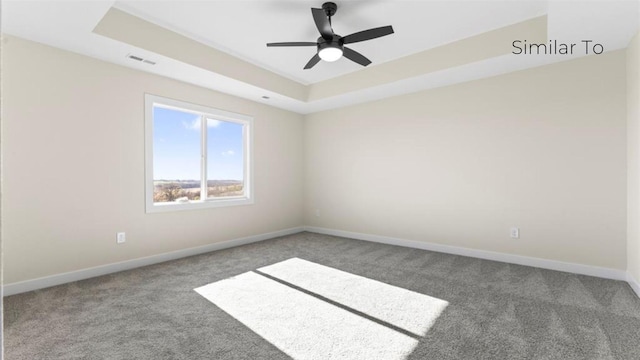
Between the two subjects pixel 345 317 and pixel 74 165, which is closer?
pixel 345 317

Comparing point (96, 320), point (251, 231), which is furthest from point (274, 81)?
point (96, 320)

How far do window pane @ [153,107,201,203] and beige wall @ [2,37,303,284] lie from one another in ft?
0.85

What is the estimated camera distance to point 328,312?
8.66 feet

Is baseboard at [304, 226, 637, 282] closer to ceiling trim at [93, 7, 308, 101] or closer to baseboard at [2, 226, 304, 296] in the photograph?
baseboard at [2, 226, 304, 296]

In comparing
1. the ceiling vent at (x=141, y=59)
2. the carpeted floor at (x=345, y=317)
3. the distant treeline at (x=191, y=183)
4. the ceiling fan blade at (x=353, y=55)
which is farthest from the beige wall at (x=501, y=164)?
the ceiling vent at (x=141, y=59)

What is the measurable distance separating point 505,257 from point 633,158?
5.54ft

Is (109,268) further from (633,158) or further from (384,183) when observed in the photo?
(633,158)

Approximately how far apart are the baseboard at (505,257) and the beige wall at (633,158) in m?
0.23

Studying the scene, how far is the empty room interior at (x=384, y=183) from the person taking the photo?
241 cm

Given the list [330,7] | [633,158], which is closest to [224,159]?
[330,7]

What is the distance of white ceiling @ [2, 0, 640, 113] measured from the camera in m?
2.71

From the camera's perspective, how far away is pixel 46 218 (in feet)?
10.5

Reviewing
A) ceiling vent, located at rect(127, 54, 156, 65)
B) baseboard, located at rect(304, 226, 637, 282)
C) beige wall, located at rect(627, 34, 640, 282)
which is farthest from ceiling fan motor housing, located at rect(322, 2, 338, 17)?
baseboard, located at rect(304, 226, 637, 282)

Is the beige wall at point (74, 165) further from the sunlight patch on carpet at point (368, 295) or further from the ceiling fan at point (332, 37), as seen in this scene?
the ceiling fan at point (332, 37)
